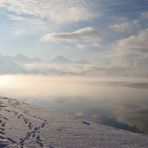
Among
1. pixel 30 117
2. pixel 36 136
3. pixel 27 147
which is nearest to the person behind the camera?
pixel 27 147

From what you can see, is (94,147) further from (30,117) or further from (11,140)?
(30,117)

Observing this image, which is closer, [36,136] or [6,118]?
[36,136]

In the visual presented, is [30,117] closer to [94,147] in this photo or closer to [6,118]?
[6,118]

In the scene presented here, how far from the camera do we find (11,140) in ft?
103

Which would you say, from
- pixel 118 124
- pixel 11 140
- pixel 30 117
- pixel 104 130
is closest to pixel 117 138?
pixel 104 130

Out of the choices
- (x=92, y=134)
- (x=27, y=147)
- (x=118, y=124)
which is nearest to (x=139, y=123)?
(x=118, y=124)

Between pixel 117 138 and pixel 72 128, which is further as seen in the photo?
pixel 72 128

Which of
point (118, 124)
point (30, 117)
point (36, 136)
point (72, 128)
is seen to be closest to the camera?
point (36, 136)

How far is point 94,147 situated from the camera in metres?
31.4

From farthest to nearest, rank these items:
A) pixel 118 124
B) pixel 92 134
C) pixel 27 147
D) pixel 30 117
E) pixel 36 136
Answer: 1. pixel 118 124
2. pixel 30 117
3. pixel 92 134
4. pixel 36 136
5. pixel 27 147

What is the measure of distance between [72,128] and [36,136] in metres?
6.53

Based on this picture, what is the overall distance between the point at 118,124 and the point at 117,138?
2103cm

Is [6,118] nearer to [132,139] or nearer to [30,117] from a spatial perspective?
[30,117]

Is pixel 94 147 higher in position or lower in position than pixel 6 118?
lower
